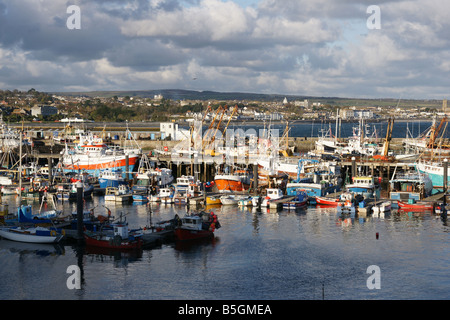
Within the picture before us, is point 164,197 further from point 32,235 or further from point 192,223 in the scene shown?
point 32,235

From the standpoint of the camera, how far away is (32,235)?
1479 inches

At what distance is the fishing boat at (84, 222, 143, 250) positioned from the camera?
35312mm

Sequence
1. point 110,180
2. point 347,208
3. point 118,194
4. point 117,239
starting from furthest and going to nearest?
point 110,180, point 118,194, point 347,208, point 117,239

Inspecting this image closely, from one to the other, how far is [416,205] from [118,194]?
25477 mm

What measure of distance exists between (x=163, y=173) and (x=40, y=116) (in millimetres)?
100471

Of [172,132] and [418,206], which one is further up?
[172,132]

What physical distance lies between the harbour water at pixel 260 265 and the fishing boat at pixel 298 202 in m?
5.55

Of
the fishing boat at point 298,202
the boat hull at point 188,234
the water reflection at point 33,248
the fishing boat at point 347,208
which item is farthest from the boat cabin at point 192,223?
the fishing boat at point 347,208

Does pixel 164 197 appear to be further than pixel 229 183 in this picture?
No

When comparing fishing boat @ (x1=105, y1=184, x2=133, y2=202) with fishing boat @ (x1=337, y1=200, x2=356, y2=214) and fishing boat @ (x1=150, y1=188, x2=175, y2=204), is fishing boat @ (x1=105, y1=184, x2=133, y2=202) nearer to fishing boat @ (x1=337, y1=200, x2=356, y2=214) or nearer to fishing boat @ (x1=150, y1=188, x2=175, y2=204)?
fishing boat @ (x1=150, y1=188, x2=175, y2=204)

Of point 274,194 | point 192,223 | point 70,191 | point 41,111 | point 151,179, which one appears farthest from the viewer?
point 41,111

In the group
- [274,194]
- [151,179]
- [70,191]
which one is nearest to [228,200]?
[274,194]

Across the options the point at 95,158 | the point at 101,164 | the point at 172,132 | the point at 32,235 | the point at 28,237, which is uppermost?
the point at 172,132
